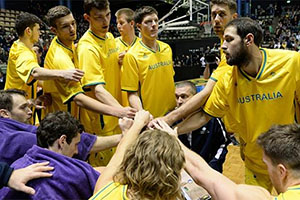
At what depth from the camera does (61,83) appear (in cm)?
287

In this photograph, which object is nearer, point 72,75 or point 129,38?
point 72,75

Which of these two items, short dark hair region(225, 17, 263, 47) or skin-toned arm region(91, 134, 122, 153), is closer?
short dark hair region(225, 17, 263, 47)

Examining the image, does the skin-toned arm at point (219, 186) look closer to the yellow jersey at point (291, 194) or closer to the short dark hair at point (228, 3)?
the yellow jersey at point (291, 194)

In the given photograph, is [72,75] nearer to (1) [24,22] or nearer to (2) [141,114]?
(2) [141,114]

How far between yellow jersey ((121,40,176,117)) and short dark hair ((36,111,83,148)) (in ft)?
3.59

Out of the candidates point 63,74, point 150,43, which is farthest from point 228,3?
point 63,74

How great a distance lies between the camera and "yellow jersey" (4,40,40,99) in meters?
3.11

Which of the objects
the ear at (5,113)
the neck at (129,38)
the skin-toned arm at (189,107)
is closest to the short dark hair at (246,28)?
the skin-toned arm at (189,107)

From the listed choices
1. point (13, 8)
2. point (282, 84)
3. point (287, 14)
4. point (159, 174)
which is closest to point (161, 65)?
point (282, 84)

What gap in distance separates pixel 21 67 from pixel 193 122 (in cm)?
172

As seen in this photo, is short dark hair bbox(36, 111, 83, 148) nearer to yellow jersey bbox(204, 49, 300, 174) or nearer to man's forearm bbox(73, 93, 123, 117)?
man's forearm bbox(73, 93, 123, 117)

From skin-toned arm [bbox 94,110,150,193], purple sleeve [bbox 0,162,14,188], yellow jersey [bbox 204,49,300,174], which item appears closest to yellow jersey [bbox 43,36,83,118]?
skin-toned arm [bbox 94,110,150,193]

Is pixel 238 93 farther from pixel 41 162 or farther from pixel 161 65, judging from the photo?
pixel 41 162

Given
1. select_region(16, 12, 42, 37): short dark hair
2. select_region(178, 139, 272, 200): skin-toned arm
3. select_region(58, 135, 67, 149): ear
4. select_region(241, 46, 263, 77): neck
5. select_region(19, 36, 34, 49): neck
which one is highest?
select_region(16, 12, 42, 37): short dark hair
